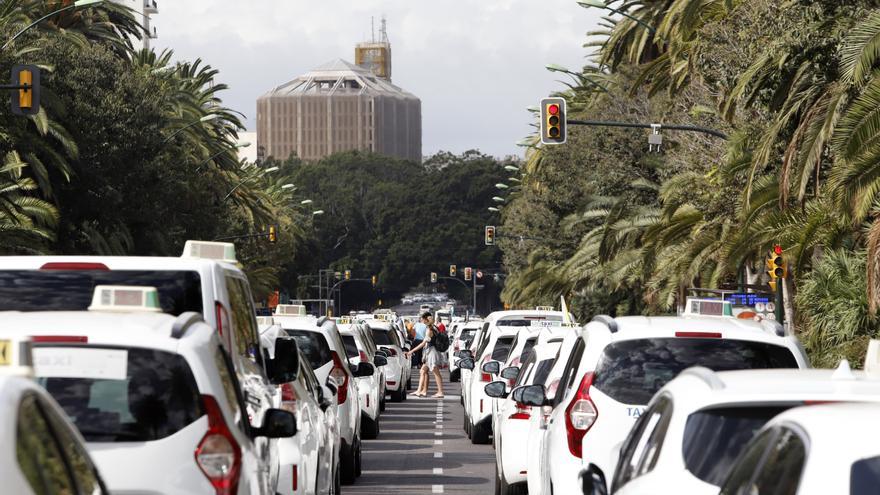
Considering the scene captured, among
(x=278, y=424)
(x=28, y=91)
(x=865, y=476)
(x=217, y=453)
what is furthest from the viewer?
(x=28, y=91)

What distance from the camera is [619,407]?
9.79m

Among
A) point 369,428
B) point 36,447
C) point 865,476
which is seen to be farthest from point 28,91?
point 865,476

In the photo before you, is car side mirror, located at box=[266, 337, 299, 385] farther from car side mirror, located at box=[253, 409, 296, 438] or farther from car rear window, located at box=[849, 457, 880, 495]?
car rear window, located at box=[849, 457, 880, 495]

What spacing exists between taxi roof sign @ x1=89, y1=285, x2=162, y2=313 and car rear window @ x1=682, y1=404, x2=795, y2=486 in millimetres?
2825

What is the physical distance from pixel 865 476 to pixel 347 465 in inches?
522

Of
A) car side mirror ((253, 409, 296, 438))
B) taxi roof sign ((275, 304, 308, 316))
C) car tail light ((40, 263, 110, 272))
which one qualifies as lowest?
car side mirror ((253, 409, 296, 438))

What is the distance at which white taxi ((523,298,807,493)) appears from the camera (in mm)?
9797

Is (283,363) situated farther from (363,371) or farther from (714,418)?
(363,371)

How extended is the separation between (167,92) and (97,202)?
983cm

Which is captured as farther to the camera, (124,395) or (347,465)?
(347,465)

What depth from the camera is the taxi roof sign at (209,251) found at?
35.6ft

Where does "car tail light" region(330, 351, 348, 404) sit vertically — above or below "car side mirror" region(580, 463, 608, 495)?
below

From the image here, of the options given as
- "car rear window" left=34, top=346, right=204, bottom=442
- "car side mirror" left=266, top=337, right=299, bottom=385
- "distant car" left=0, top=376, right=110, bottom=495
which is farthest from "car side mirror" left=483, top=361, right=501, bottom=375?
"distant car" left=0, top=376, right=110, bottom=495

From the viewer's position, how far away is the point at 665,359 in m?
9.81
